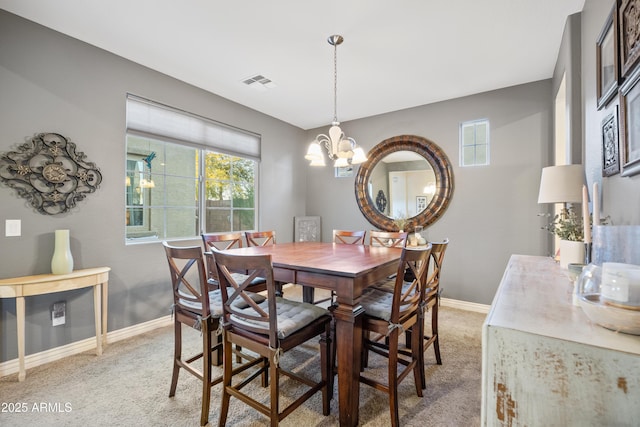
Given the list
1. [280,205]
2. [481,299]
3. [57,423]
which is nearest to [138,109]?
[280,205]

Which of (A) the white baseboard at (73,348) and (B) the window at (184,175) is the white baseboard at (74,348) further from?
(B) the window at (184,175)

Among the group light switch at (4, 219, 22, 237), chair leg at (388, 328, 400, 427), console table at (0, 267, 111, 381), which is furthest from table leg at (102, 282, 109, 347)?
chair leg at (388, 328, 400, 427)

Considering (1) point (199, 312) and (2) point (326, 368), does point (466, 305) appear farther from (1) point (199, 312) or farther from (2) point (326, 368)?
(1) point (199, 312)

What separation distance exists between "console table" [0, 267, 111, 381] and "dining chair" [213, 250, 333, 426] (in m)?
1.46

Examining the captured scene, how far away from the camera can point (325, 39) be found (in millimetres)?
2492

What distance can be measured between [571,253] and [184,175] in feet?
11.6

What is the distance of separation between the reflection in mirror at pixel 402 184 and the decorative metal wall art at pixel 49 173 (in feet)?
11.3

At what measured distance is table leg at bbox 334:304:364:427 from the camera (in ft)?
5.11

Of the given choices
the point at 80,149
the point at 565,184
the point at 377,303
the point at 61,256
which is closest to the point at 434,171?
the point at 565,184

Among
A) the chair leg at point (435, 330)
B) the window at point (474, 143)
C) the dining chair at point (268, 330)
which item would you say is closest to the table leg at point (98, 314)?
the dining chair at point (268, 330)

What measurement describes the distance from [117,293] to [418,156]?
3.88 m

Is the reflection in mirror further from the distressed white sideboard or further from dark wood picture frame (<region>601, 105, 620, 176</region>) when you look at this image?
the distressed white sideboard

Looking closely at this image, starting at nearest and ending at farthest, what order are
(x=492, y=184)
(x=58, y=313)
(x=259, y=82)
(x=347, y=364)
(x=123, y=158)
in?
(x=347, y=364)
(x=58, y=313)
(x=123, y=158)
(x=259, y=82)
(x=492, y=184)

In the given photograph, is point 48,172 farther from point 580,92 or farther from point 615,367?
point 580,92
